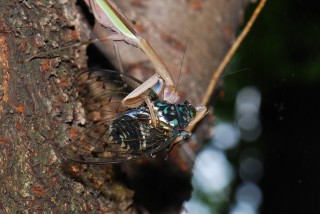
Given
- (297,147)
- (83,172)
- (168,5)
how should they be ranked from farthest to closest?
1. (297,147)
2. (168,5)
3. (83,172)

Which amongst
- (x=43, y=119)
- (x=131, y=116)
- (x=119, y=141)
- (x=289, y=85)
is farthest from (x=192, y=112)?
(x=289, y=85)

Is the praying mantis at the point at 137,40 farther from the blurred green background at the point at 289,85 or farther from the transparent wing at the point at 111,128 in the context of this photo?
the blurred green background at the point at 289,85

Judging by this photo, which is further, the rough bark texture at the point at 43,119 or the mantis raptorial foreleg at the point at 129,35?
the mantis raptorial foreleg at the point at 129,35

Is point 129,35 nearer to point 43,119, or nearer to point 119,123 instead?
point 119,123

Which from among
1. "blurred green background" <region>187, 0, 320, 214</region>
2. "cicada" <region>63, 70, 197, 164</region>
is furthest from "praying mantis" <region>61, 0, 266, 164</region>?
"blurred green background" <region>187, 0, 320, 214</region>

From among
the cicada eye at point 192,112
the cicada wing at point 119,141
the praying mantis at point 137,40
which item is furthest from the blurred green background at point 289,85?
the cicada wing at point 119,141

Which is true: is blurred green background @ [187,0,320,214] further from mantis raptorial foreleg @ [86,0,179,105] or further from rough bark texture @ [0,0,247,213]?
rough bark texture @ [0,0,247,213]

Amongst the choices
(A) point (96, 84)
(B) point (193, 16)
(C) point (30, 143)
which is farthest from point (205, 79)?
(C) point (30, 143)

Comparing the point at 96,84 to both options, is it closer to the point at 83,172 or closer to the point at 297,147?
the point at 83,172
